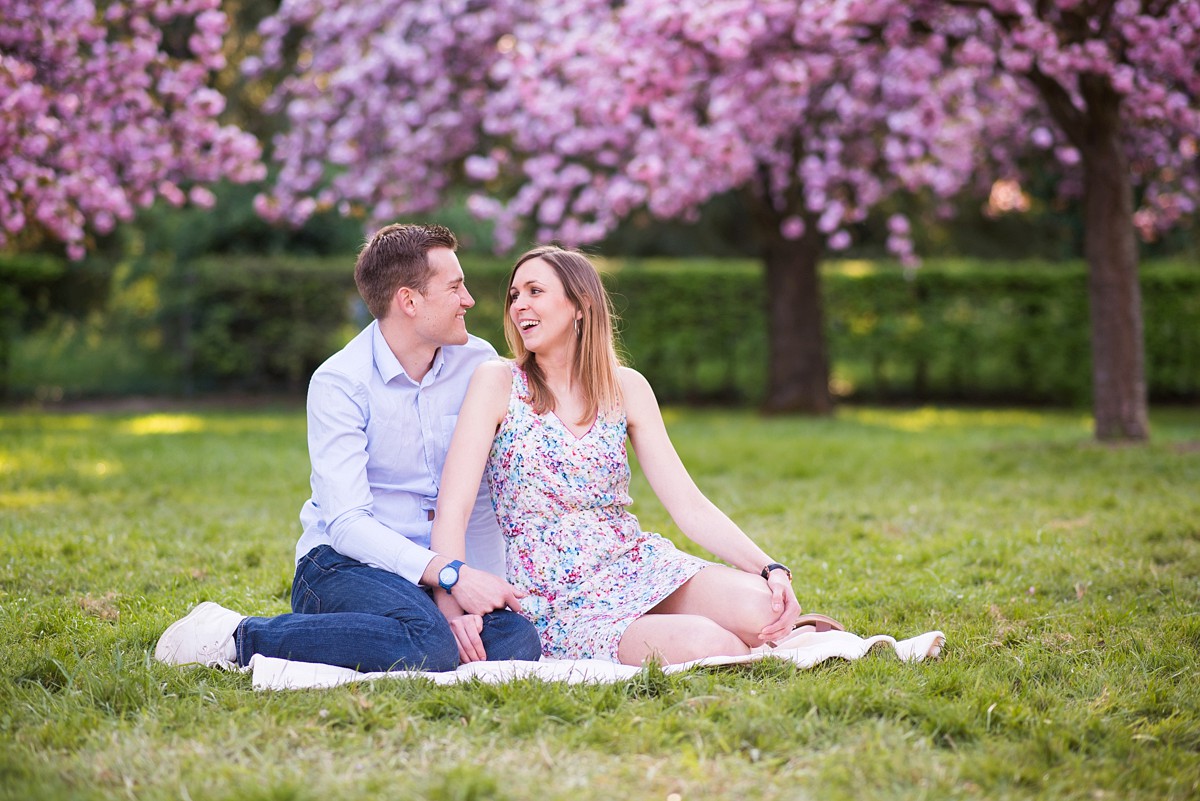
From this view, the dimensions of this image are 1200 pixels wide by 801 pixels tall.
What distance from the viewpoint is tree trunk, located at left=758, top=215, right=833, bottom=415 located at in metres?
12.5

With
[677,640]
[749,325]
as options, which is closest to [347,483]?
[677,640]

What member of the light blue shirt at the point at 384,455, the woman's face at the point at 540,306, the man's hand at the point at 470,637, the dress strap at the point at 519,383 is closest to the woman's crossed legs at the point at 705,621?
the man's hand at the point at 470,637

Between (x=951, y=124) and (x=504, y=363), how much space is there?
8319 millimetres

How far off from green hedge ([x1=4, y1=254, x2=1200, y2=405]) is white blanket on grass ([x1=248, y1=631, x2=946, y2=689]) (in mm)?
10769

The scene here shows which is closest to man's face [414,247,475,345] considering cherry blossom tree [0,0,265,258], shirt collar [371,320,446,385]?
shirt collar [371,320,446,385]

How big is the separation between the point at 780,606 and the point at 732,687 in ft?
1.19

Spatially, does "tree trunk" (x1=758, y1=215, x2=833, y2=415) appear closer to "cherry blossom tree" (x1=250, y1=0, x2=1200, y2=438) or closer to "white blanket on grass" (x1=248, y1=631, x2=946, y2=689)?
"cherry blossom tree" (x1=250, y1=0, x2=1200, y2=438)

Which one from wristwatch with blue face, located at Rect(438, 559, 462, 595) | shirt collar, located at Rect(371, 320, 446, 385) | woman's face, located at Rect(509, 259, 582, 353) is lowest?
wristwatch with blue face, located at Rect(438, 559, 462, 595)

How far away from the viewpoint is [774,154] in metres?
10.7

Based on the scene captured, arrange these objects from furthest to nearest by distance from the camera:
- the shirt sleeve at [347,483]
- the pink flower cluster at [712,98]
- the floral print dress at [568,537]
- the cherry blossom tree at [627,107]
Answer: the cherry blossom tree at [627,107] < the pink flower cluster at [712,98] < the floral print dress at [568,537] < the shirt sleeve at [347,483]

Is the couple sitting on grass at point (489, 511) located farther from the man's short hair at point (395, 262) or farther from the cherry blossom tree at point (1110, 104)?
the cherry blossom tree at point (1110, 104)

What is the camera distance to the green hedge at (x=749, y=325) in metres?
14.1

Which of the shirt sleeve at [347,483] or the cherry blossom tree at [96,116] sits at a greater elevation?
the cherry blossom tree at [96,116]

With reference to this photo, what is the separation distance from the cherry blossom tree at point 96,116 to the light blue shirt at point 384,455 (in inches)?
143
